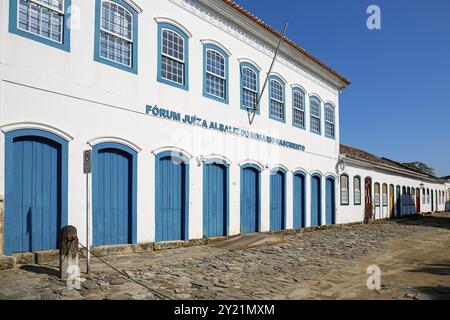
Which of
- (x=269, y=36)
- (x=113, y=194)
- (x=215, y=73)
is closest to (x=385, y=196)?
(x=269, y=36)

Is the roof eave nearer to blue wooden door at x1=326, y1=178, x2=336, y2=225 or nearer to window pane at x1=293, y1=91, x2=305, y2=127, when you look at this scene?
window pane at x1=293, y1=91, x2=305, y2=127

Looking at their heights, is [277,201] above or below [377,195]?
above

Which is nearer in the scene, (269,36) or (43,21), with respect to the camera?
(43,21)

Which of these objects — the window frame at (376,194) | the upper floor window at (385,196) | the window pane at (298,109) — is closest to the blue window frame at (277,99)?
the window pane at (298,109)

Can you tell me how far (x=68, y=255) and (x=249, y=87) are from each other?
8.97 meters

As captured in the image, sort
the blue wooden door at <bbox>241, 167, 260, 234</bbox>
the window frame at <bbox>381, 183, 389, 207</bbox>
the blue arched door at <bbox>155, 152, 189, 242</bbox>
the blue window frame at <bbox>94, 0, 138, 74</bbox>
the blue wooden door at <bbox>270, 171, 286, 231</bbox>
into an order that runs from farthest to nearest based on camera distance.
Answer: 1. the window frame at <bbox>381, 183, 389, 207</bbox>
2. the blue wooden door at <bbox>270, 171, 286, 231</bbox>
3. the blue wooden door at <bbox>241, 167, 260, 234</bbox>
4. the blue arched door at <bbox>155, 152, 189, 242</bbox>
5. the blue window frame at <bbox>94, 0, 138, 74</bbox>

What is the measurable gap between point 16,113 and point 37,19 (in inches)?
78.8

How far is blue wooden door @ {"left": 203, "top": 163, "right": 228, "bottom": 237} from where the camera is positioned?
11.5m

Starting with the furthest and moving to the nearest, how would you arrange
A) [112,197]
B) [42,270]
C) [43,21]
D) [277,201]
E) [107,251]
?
1. [277,201]
2. [112,197]
3. [107,251]
4. [43,21]
5. [42,270]

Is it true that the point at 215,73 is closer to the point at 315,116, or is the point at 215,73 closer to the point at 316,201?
the point at 315,116

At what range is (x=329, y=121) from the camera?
1919 centimetres

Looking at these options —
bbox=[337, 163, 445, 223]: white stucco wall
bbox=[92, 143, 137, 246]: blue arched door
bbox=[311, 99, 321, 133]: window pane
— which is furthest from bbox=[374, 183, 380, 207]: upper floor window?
bbox=[92, 143, 137, 246]: blue arched door

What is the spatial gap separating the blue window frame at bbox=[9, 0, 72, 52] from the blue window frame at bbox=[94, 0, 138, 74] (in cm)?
75

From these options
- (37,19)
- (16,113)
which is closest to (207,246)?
(16,113)
